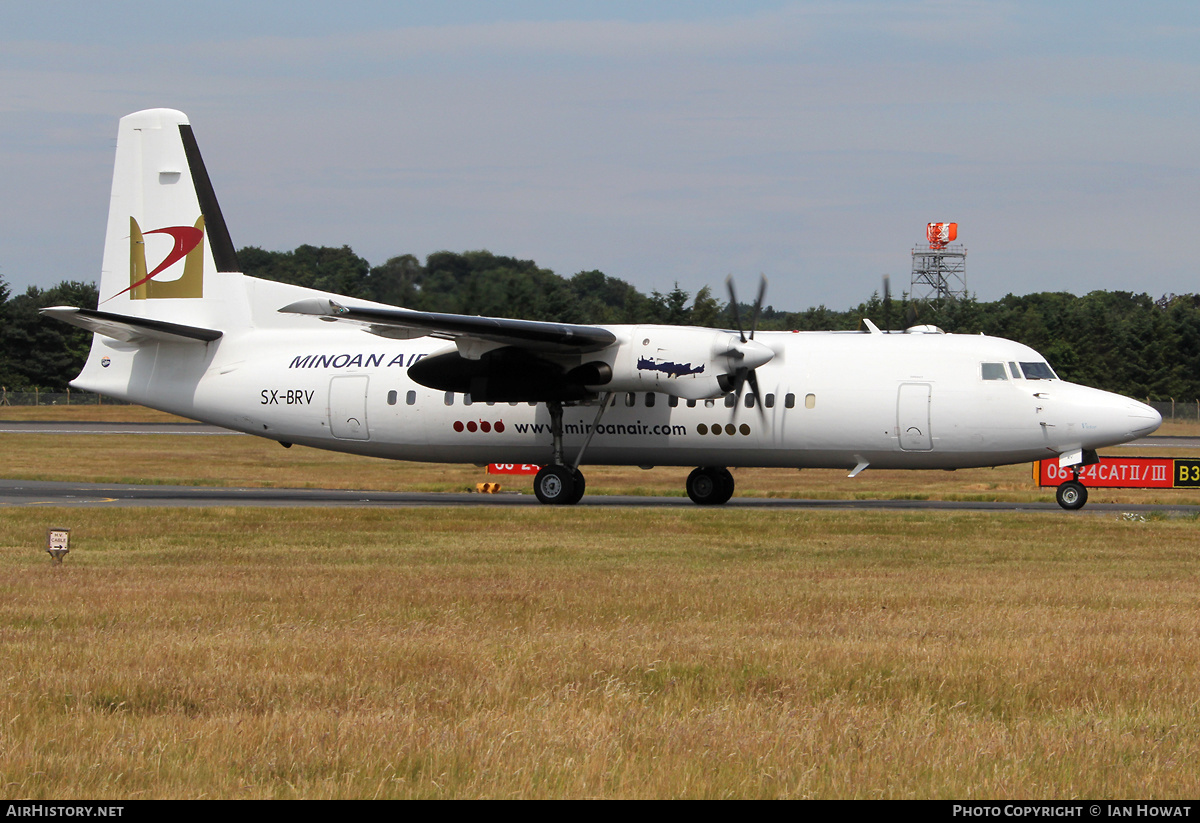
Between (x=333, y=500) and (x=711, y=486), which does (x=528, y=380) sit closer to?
(x=711, y=486)

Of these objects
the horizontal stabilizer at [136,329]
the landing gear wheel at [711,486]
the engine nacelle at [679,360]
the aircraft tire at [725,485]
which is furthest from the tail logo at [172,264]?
the aircraft tire at [725,485]

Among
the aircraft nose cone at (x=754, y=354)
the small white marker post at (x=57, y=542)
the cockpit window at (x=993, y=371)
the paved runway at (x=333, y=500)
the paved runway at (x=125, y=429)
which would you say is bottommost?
the paved runway at (x=333, y=500)

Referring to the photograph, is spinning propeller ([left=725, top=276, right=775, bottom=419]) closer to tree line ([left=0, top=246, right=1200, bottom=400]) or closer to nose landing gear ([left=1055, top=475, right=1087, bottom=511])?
nose landing gear ([left=1055, top=475, right=1087, bottom=511])

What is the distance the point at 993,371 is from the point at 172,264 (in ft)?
63.9

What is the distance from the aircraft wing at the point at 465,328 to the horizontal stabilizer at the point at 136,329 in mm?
5359

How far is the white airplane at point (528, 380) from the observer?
2566 centimetres

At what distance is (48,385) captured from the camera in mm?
86875

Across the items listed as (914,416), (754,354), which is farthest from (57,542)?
(914,416)

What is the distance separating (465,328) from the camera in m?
24.7

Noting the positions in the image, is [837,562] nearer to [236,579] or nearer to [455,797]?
[236,579]

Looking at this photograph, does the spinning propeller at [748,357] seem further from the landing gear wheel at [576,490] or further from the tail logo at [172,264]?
the tail logo at [172,264]

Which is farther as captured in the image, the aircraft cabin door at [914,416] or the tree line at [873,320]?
the tree line at [873,320]

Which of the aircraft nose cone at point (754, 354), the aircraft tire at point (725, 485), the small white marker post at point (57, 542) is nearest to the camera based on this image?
the small white marker post at point (57, 542)
